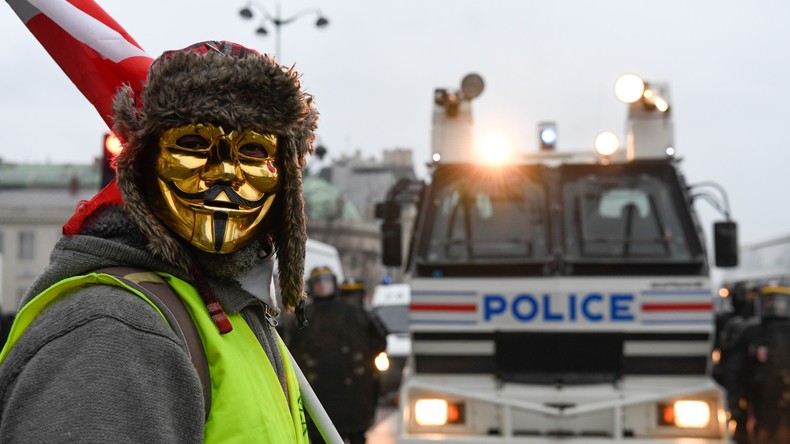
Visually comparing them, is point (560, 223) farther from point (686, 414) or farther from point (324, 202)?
point (324, 202)

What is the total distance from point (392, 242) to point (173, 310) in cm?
594

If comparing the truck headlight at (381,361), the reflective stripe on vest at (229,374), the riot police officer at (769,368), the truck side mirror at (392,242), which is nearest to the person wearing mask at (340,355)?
the truck headlight at (381,361)

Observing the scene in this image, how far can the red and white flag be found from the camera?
225cm

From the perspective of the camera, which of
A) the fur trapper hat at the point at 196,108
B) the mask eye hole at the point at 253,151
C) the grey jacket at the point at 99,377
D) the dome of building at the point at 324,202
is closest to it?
the grey jacket at the point at 99,377

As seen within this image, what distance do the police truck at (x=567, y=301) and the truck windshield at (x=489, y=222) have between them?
11 millimetres

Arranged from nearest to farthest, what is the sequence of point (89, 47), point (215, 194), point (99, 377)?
point (99, 377)
point (215, 194)
point (89, 47)

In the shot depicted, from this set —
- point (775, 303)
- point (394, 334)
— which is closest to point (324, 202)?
point (394, 334)

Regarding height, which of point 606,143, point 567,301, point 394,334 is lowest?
point 394,334

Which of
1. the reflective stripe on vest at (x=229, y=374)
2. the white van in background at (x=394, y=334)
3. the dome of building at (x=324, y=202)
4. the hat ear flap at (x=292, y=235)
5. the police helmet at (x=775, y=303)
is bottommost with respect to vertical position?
the white van in background at (x=394, y=334)

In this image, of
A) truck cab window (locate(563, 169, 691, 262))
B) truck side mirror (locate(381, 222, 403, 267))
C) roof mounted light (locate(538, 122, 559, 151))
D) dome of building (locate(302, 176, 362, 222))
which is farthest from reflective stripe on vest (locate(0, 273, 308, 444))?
dome of building (locate(302, 176, 362, 222))

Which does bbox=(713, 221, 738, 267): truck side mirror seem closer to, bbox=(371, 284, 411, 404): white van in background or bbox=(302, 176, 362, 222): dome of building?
bbox=(371, 284, 411, 404): white van in background

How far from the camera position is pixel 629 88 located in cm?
747

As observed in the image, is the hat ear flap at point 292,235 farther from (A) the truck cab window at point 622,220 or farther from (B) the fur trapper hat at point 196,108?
(A) the truck cab window at point 622,220

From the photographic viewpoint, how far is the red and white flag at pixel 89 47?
88.5 inches
